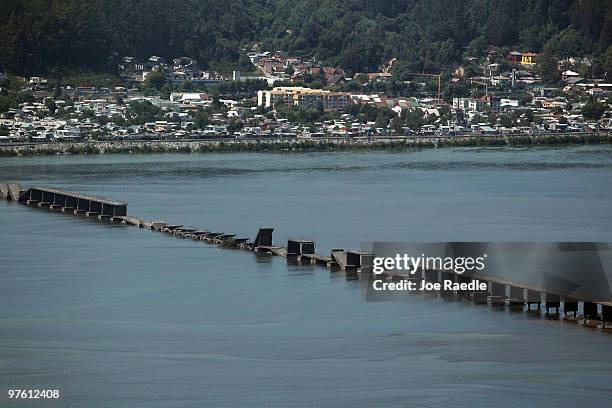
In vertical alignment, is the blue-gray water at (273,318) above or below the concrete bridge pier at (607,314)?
below

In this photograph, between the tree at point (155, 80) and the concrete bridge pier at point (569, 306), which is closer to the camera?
the concrete bridge pier at point (569, 306)

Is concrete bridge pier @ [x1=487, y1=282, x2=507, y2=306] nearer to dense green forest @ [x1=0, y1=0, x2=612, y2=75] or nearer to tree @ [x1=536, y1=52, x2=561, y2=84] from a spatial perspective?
dense green forest @ [x1=0, y1=0, x2=612, y2=75]

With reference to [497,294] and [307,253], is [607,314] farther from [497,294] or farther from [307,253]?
[307,253]

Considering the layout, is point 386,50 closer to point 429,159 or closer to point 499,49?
point 499,49

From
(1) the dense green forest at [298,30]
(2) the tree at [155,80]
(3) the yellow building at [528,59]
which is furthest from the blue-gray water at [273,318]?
(3) the yellow building at [528,59]

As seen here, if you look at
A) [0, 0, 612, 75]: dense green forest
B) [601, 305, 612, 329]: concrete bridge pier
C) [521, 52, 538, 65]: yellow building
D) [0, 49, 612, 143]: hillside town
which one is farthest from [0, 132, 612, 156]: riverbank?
[601, 305, 612, 329]: concrete bridge pier

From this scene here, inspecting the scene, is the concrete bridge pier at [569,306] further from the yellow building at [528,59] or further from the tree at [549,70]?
the yellow building at [528,59]

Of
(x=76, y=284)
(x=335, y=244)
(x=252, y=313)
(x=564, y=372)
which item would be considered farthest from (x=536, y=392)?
(x=335, y=244)
